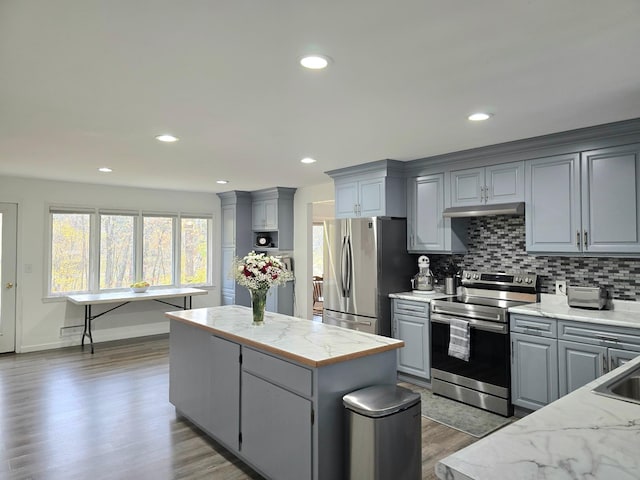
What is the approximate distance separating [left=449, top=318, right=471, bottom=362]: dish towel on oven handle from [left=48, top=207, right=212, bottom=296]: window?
15.8 ft

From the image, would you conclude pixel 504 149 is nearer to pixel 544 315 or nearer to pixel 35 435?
pixel 544 315

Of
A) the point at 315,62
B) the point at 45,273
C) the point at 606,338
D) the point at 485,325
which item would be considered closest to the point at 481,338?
the point at 485,325

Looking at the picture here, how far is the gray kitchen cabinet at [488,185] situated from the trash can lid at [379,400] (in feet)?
7.63

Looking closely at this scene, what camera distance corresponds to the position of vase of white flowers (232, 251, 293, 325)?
309cm

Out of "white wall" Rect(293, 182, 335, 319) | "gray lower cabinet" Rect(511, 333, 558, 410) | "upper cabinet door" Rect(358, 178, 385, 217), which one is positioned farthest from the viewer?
"white wall" Rect(293, 182, 335, 319)

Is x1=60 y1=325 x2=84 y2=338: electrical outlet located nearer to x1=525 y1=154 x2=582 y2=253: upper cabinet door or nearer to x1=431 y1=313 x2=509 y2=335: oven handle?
x1=431 y1=313 x2=509 y2=335: oven handle

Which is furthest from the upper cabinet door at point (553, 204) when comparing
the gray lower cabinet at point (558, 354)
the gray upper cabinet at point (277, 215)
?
the gray upper cabinet at point (277, 215)

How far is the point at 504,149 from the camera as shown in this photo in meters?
3.81

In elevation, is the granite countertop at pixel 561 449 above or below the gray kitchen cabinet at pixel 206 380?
above

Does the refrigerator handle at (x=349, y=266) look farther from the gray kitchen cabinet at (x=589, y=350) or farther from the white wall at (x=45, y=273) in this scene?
the white wall at (x=45, y=273)

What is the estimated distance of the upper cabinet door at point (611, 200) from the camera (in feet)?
10.2

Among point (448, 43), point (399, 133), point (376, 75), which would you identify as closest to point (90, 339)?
point (399, 133)

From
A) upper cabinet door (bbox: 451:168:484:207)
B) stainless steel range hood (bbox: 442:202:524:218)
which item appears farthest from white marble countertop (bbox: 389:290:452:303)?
upper cabinet door (bbox: 451:168:484:207)

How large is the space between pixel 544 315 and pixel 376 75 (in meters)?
2.33
